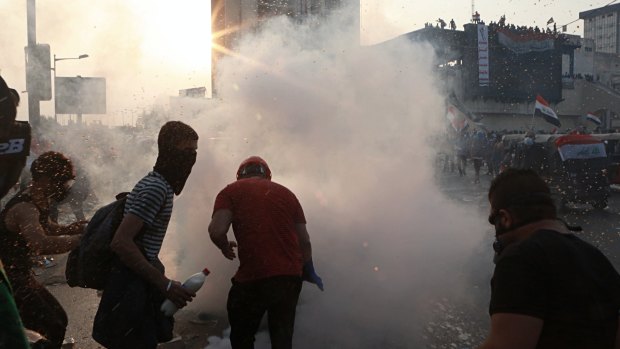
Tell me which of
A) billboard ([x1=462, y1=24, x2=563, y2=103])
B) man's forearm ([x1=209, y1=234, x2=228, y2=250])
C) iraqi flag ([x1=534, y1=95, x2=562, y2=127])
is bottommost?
man's forearm ([x1=209, y1=234, x2=228, y2=250])

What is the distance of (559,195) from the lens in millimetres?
10391

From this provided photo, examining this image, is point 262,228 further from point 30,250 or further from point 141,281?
point 30,250

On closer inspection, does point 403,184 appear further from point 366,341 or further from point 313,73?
point 366,341

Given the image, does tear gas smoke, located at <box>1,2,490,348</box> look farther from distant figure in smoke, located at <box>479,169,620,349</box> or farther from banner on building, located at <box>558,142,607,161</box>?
banner on building, located at <box>558,142,607,161</box>

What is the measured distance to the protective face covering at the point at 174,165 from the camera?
2334 millimetres

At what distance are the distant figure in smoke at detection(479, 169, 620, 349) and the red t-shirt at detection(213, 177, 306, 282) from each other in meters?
1.48

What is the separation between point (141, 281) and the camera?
218 cm

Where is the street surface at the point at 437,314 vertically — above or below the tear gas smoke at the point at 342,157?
below

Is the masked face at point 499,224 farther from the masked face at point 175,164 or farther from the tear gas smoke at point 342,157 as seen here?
the tear gas smoke at point 342,157

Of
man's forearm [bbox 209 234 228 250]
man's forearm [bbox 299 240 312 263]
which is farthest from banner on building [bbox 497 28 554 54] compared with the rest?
man's forearm [bbox 209 234 228 250]

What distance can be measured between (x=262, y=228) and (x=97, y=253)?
87cm

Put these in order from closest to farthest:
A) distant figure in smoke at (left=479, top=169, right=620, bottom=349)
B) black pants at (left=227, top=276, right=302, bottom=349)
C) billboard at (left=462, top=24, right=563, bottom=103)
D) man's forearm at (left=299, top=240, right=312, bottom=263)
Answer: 1. distant figure in smoke at (left=479, top=169, right=620, bottom=349)
2. black pants at (left=227, top=276, right=302, bottom=349)
3. man's forearm at (left=299, top=240, right=312, bottom=263)
4. billboard at (left=462, top=24, right=563, bottom=103)

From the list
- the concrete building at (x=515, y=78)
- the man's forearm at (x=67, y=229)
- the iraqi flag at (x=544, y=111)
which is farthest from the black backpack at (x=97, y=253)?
the concrete building at (x=515, y=78)

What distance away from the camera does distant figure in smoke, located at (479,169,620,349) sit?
1.34 metres
